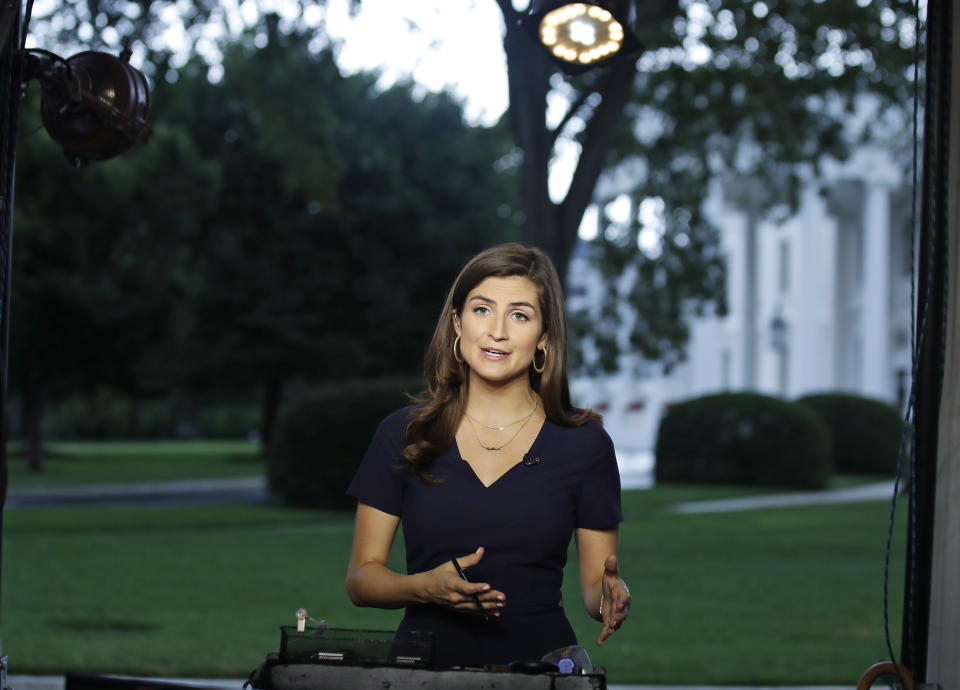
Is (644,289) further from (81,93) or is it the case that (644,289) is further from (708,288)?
(81,93)

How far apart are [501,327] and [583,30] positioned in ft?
5.96

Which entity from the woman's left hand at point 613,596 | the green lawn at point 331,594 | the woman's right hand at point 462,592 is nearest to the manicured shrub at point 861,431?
the green lawn at point 331,594

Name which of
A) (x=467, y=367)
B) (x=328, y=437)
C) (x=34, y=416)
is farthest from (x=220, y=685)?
(x=34, y=416)

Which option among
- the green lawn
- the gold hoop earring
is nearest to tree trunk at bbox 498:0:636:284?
the green lawn

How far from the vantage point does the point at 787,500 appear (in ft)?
74.5

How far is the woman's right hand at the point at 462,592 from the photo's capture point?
8.86ft

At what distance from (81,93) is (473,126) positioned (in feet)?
108

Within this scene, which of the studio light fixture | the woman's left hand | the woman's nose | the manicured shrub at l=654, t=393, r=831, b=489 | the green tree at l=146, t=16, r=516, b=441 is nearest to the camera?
the woman's left hand

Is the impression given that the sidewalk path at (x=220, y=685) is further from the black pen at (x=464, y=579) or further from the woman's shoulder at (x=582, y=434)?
the black pen at (x=464, y=579)

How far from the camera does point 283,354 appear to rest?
3506 centimetres

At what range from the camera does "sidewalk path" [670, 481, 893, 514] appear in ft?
68.6

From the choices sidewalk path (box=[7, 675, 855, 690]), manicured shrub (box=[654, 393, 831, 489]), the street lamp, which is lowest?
manicured shrub (box=[654, 393, 831, 489])

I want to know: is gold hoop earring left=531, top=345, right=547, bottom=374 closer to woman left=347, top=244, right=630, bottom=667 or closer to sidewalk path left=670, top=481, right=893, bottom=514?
woman left=347, top=244, right=630, bottom=667

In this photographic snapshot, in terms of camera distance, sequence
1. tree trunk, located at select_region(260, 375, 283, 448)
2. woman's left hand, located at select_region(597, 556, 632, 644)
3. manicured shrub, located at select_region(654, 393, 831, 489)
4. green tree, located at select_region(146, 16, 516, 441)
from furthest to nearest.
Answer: tree trunk, located at select_region(260, 375, 283, 448) → green tree, located at select_region(146, 16, 516, 441) → manicured shrub, located at select_region(654, 393, 831, 489) → woman's left hand, located at select_region(597, 556, 632, 644)
